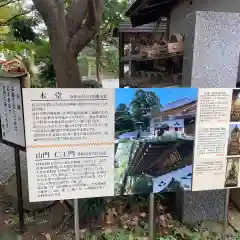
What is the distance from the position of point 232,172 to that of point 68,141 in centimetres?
172

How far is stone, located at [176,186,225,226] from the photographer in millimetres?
3504

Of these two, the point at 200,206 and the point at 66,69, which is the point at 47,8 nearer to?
the point at 66,69

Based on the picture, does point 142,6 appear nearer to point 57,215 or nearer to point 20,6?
point 20,6

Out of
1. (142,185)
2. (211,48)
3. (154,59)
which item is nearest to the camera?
(142,185)

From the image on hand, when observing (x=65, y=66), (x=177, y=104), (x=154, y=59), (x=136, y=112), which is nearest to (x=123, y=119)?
(x=136, y=112)

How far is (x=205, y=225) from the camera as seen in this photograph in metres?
3.53

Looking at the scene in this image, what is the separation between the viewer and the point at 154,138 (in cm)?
270

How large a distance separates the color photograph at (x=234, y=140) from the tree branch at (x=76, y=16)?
2.20 metres

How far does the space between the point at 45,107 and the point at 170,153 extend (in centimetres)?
127

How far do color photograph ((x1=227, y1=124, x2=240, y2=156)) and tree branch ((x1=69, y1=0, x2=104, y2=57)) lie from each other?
1952mm

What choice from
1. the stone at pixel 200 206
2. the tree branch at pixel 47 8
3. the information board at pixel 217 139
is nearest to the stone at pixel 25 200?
the stone at pixel 200 206

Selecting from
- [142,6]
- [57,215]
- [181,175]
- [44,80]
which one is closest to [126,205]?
[57,215]

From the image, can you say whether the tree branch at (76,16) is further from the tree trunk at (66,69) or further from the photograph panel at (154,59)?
the photograph panel at (154,59)

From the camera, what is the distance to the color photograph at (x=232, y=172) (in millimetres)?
2887
